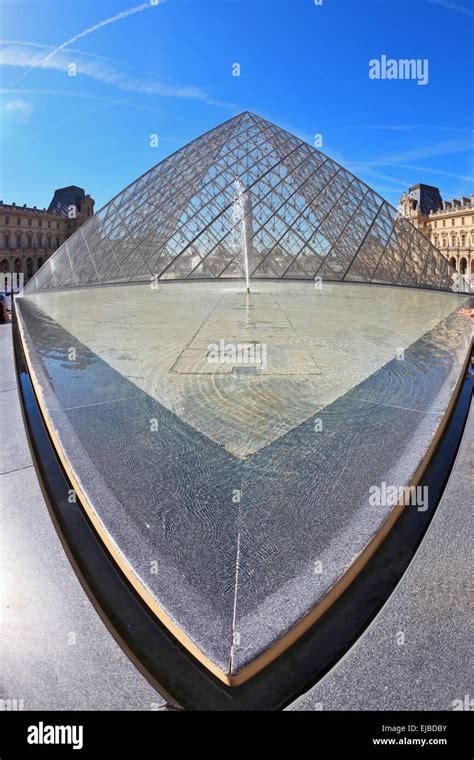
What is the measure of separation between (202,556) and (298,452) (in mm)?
1293

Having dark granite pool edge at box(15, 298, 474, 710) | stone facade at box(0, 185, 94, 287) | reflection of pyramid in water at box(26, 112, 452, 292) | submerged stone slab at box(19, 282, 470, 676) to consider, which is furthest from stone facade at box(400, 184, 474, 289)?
dark granite pool edge at box(15, 298, 474, 710)

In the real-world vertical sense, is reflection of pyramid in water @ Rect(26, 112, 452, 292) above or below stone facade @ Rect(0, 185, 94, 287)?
below

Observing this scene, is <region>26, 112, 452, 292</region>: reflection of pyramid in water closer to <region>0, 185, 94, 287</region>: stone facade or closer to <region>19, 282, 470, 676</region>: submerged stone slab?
<region>19, 282, 470, 676</region>: submerged stone slab

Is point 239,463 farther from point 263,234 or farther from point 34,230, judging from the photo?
point 34,230

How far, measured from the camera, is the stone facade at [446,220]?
74.3 meters

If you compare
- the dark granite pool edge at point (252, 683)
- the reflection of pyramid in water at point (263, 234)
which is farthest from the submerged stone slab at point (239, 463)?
the reflection of pyramid in water at point (263, 234)

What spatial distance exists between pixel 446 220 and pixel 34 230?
244 ft

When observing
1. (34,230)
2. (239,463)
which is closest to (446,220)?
(34,230)

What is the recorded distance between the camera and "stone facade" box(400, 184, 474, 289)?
2926 inches

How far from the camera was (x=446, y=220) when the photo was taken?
80.1 metres

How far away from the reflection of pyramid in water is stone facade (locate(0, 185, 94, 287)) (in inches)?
1947

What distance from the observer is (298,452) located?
127 inches
